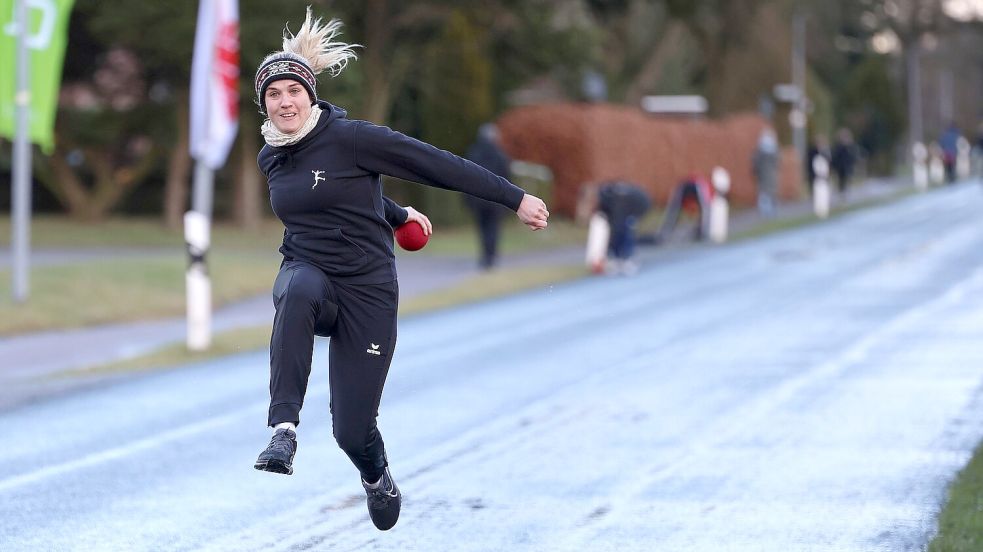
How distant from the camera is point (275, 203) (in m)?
6.32

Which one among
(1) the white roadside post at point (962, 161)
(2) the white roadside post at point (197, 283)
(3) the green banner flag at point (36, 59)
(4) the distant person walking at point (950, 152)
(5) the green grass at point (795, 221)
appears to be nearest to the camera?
(2) the white roadside post at point (197, 283)

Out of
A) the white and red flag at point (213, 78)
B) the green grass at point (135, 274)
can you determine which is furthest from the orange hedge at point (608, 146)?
the white and red flag at point (213, 78)

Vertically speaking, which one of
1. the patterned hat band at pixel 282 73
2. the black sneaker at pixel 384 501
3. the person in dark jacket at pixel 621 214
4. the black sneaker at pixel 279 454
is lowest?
the black sneaker at pixel 384 501

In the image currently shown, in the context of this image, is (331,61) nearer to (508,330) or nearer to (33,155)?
(508,330)

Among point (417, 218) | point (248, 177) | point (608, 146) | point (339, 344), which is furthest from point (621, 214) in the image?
point (339, 344)

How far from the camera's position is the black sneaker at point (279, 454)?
595 cm

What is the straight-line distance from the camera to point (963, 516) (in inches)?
281

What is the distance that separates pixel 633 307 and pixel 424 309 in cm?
241

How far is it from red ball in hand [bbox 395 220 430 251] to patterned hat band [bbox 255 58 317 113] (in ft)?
2.47

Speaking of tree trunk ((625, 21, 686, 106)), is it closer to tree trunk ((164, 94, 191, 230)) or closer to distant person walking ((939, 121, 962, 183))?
distant person walking ((939, 121, 962, 183))

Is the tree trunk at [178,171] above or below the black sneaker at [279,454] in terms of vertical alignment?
above

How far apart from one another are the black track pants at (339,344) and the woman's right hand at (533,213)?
0.60 meters

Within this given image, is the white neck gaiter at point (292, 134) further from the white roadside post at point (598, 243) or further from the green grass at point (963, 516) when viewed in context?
the white roadside post at point (598, 243)

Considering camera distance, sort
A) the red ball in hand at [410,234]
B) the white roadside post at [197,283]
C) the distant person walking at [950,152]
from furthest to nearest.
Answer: the distant person walking at [950,152] < the white roadside post at [197,283] < the red ball in hand at [410,234]
